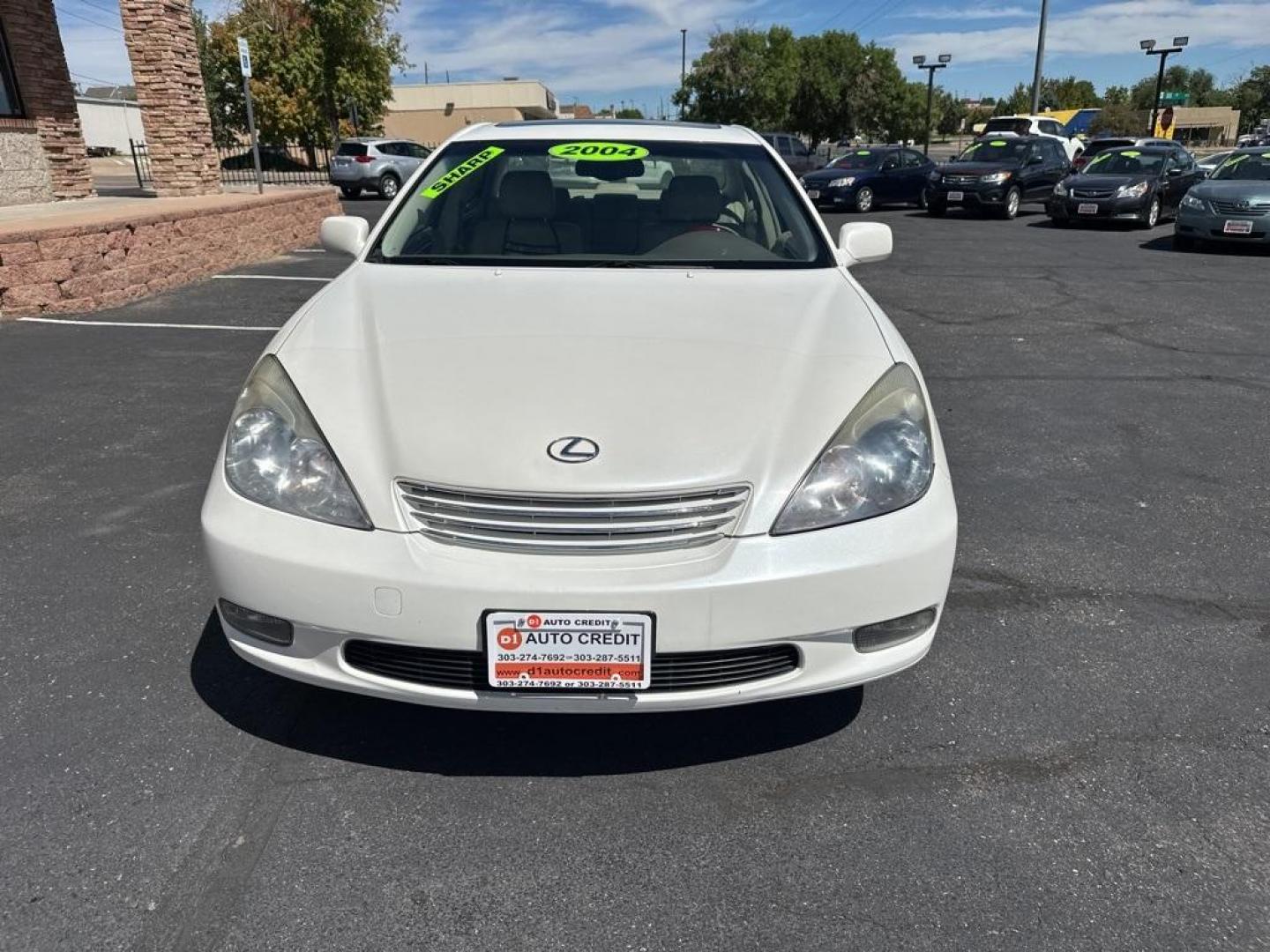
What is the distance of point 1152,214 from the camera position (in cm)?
1563

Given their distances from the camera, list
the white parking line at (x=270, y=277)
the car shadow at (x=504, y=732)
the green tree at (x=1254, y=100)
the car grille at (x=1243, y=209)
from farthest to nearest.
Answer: the green tree at (x=1254, y=100)
the car grille at (x=1243, y=209)
the white parking line at (x=270, y=277)
the car shadow at (x=504, y=732)

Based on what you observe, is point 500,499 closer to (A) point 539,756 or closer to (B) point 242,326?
(A) point 539,756

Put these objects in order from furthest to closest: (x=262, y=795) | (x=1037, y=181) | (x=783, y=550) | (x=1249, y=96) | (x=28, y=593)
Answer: (x=1249, y=96) < (x=1037, y=181) < (x=28, y=593) < (x=262, y=795) < (x=783, y=550)

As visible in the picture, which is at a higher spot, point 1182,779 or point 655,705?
point 655,705

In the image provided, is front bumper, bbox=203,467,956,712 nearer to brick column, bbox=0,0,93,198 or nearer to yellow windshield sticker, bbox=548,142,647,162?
yellow windshield sticker, bbox=548,142,647,162

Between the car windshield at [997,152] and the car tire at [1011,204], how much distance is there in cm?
75

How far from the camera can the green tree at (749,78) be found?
55.3 metres

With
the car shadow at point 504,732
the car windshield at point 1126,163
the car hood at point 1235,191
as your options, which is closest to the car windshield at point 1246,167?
the car hood at point 1235,191

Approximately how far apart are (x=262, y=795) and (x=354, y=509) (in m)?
0.77

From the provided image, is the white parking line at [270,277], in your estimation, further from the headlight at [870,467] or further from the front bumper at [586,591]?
the headlight at [870,467]

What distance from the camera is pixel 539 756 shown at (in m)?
2.32

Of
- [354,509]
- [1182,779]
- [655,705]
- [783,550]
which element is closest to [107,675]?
[354,509]

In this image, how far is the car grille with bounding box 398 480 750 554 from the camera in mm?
1969

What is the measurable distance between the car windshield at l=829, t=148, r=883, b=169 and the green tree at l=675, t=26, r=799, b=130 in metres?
37.7
